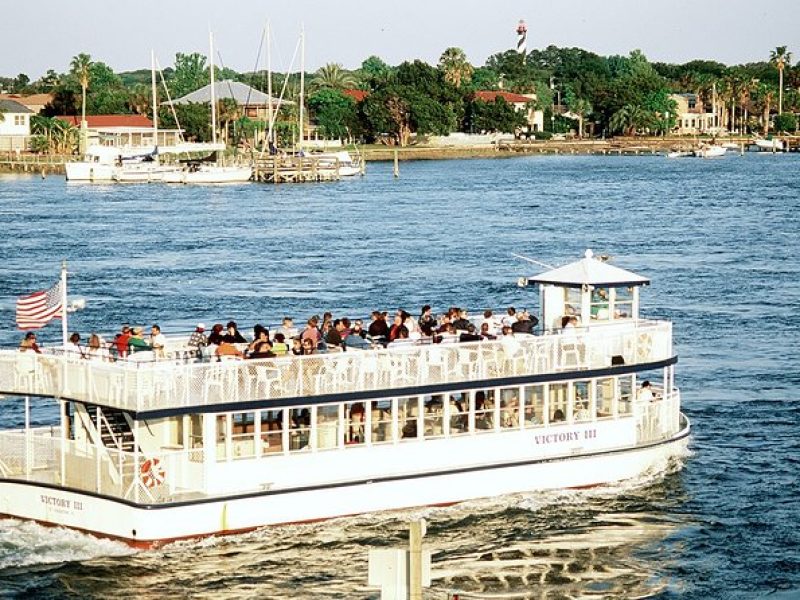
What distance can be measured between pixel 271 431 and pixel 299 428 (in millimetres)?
543

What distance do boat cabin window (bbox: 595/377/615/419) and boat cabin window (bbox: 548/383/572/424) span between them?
0.96 m

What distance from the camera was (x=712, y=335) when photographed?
5228cm

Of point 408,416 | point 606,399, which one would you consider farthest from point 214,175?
point 408,416

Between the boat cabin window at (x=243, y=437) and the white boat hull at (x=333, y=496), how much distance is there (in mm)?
704

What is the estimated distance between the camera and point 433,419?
101 ft

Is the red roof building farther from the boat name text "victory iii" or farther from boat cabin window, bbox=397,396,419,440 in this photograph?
boat cabin window, bbox=397,396,419,440

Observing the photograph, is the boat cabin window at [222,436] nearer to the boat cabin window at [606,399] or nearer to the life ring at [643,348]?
the boat cabin window at [606,399]

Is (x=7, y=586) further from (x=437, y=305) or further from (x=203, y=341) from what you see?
(x=437, y=305)

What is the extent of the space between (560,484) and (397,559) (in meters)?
15.6

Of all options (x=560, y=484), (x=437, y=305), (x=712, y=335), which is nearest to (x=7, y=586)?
(x=560, y=484)

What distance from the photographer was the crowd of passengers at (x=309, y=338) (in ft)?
95.9

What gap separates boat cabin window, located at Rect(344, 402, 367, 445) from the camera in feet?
97.9

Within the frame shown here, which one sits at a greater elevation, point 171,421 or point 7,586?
point 171,421

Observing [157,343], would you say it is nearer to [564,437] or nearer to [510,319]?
[510,319]
